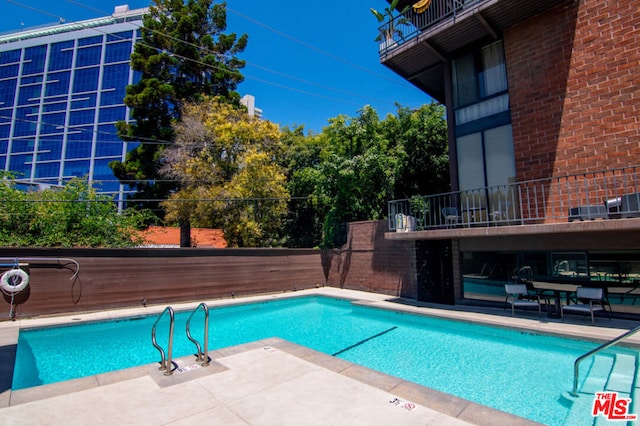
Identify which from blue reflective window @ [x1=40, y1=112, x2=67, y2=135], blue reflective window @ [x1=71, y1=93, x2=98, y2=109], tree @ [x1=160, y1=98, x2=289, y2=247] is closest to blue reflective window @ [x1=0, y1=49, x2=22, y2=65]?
blue reflective window @ [x1=40, y1=112, x2=67, y2=135]

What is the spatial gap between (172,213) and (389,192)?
1054 centimetres

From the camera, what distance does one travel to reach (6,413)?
3.32 m

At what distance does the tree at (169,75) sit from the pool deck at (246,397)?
15388 millimetres

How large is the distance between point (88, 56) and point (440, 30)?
7201 cm

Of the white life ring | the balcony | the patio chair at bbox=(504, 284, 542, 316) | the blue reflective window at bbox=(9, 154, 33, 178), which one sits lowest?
the patio chair at bbox=(504, 284, 542, 316)

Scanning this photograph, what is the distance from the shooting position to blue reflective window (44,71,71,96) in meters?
60.0

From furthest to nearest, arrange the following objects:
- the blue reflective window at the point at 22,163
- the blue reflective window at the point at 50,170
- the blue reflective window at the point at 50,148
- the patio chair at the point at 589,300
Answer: the blue reflective window at the point at 22,163 → the blue reflective window at the point at 50,148 → the blue reflective window at the point at 50,170 → the patio chair at the point at 589,300

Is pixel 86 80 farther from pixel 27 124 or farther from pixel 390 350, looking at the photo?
pixel 390 350

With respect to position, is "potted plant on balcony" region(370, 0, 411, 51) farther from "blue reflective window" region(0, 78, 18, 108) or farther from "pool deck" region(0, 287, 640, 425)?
"blue reflective window" region(0, 78, 18, 108)

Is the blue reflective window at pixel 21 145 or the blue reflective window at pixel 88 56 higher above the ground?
the blue reflective window at pixel 88 56

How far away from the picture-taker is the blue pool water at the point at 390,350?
4.88m

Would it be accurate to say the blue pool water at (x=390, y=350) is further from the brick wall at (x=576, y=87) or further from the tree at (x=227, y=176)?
the tree at (x=227, y=176)

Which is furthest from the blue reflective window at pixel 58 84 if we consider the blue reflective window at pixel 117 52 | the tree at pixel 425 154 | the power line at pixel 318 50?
the tree at pixel 425 154

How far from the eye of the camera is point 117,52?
58.6 metres
